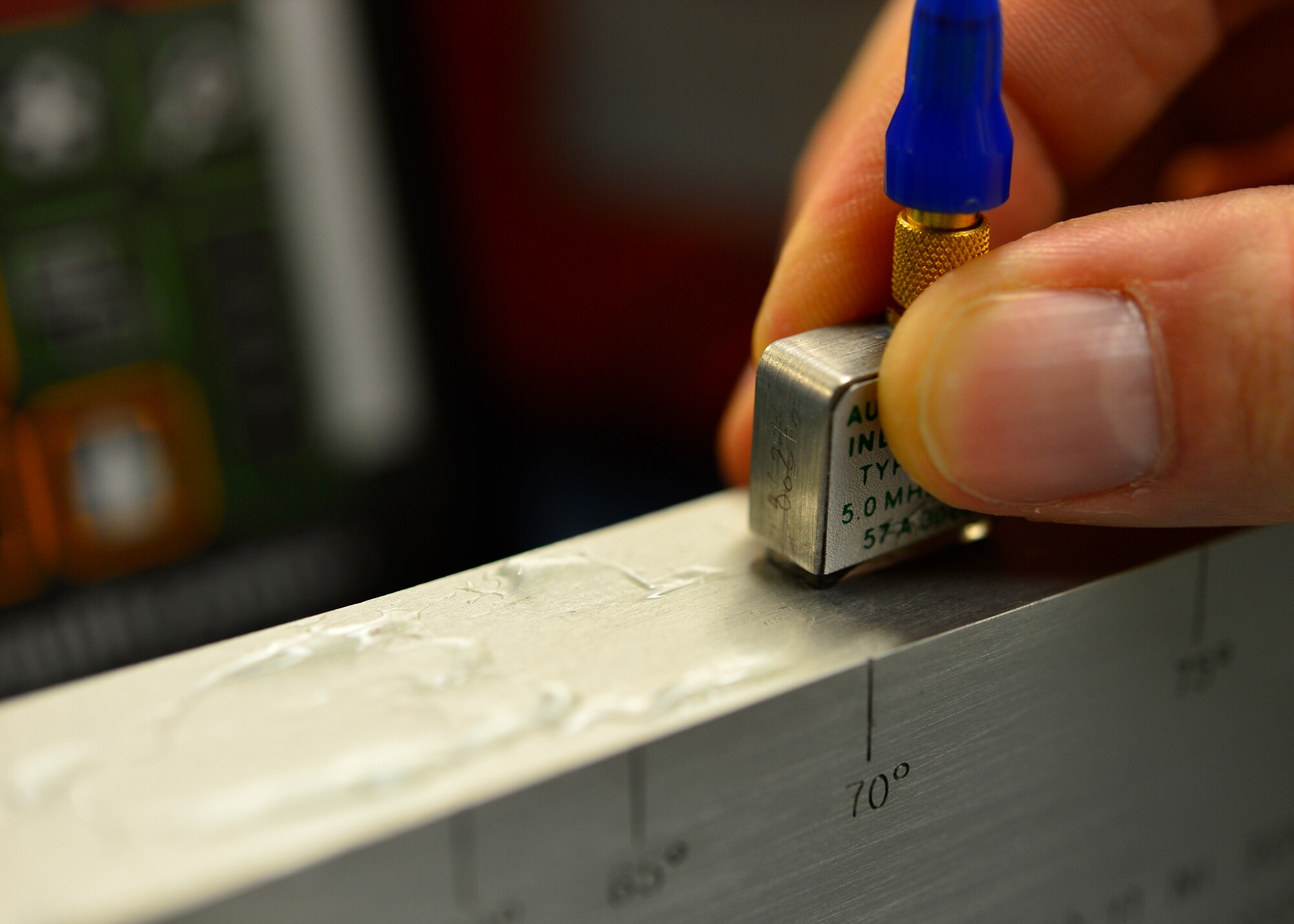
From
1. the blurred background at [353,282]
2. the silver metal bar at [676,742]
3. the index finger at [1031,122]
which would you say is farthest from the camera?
the blurred background at [353,282]

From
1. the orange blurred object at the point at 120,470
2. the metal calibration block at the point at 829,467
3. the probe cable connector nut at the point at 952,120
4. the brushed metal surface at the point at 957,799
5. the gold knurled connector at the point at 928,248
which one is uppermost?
the probe cable connector nut at the point at 952,120

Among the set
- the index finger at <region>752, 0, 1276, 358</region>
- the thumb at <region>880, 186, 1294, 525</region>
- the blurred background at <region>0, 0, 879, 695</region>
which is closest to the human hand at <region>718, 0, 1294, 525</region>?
the thumb at <region>880, 186, 1294, 525</region>

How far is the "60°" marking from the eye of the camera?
1.14 feet

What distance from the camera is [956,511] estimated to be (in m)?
0.39

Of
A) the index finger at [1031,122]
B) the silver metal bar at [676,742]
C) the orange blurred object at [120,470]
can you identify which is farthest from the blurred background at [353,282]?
the silver metal bar at [676,742]

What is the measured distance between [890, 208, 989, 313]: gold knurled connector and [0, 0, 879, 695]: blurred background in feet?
2.59

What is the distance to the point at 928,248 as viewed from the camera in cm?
36

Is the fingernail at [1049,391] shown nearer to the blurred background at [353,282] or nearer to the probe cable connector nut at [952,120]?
the probe cable connector nut at [952,120]

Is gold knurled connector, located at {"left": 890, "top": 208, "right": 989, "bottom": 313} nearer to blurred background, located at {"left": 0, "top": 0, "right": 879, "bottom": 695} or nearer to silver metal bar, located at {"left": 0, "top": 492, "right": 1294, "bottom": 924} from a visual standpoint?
silver metal bar, located at {"left": 0, "top": 492, "right": 1294, "bottom": 924}

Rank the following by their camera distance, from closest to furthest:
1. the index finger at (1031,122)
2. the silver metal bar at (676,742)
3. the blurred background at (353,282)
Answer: the silver metal bar at (676,742)
the index finger at (1031,122)
the blurred background at (353,282)

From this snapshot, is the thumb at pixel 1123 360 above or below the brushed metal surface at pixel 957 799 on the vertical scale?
above

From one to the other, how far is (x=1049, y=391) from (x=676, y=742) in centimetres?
16

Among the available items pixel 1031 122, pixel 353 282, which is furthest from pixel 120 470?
pixel 1031 122

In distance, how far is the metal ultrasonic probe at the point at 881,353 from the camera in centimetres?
33
